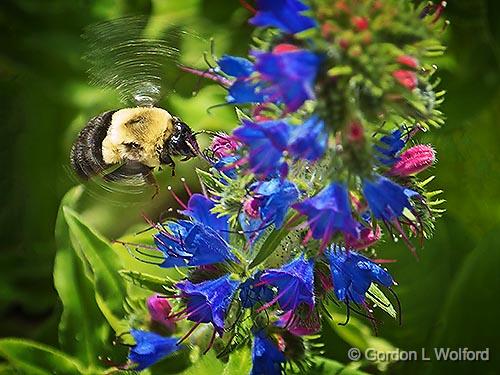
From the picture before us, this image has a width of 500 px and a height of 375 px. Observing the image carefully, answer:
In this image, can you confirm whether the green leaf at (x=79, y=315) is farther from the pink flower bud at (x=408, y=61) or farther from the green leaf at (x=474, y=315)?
the pink flower bud at (x=408, y=61)

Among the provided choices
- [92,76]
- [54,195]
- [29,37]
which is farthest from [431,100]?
[29,37]

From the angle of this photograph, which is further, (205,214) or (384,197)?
(205,214)

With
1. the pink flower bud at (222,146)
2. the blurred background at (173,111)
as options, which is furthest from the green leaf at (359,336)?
the pink flower bud at (222,146)

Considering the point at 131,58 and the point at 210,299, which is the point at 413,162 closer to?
the point at 210,299

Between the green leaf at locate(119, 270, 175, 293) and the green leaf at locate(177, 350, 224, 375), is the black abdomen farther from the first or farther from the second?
the green leaf at locate(177, 350, 224, 375)

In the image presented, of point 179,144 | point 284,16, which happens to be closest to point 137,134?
point 179,144
